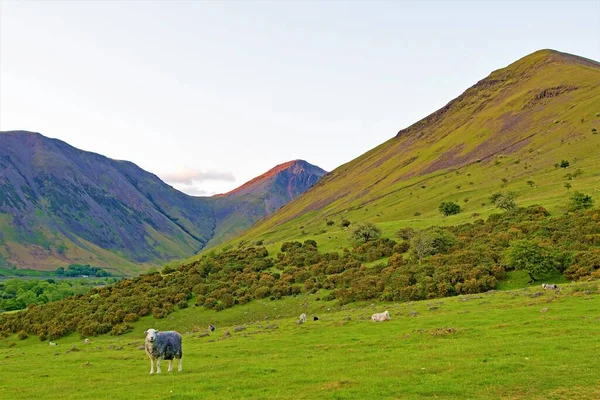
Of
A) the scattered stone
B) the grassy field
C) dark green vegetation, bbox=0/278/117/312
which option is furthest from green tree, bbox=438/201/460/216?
dark green vegetation, bbox=0/278/117/312

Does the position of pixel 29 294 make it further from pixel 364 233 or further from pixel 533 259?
pixel 533 259

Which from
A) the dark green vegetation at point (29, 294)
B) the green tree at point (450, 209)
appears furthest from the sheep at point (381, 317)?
the dark green vegetation at point (29, 294)

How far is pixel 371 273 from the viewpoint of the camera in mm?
70438

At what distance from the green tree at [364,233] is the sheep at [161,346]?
211 ft

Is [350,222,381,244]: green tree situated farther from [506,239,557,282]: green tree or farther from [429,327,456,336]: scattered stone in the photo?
[429,327,456,336]: scattered stone

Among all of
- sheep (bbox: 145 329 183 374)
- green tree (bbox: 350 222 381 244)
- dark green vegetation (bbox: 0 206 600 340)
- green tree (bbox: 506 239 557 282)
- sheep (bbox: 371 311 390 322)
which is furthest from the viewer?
green tree (bbox: 350 222 381 244)

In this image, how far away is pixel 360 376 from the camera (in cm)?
2328

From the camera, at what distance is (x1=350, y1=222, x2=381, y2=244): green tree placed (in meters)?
91.0

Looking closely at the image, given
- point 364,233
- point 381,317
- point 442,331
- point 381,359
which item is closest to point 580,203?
point 364,233

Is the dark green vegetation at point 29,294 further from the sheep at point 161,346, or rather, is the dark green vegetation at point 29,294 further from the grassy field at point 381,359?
the sheep at point 161,346

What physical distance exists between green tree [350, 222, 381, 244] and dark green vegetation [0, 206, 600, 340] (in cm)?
126

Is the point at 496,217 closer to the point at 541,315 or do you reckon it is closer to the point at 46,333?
the point at 541,315

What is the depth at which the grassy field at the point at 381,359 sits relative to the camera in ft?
68.7

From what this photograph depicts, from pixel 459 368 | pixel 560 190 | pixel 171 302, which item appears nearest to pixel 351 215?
pixel 560 190
